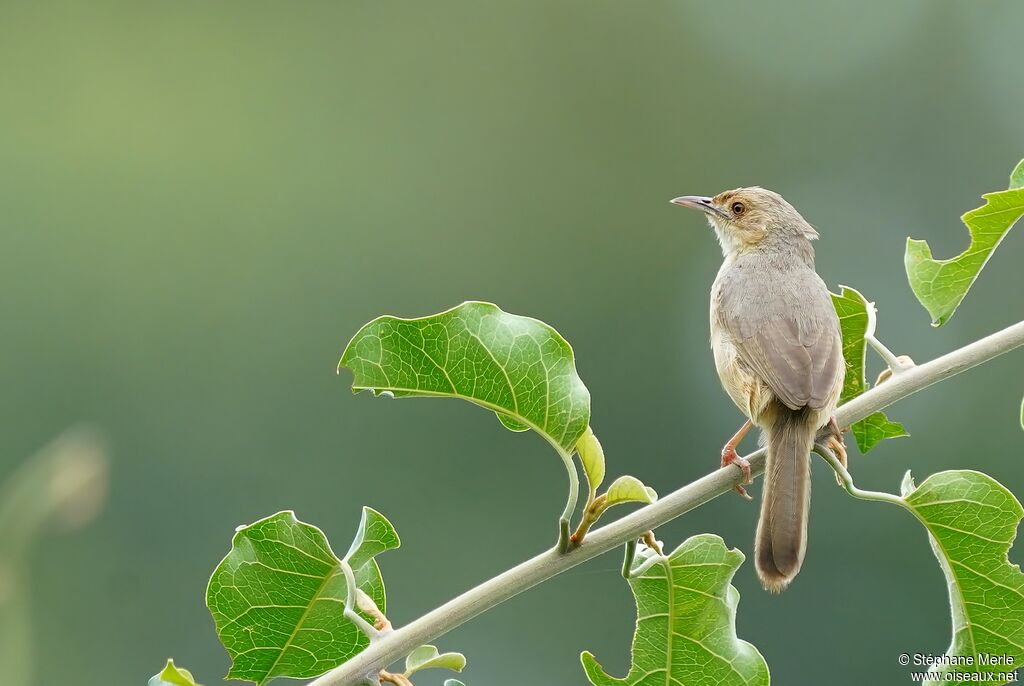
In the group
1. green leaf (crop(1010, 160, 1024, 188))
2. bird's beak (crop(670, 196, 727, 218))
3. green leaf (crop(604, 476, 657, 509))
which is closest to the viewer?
green leaf (crop(604, 476, 657, 509))

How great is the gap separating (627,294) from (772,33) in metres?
11.9

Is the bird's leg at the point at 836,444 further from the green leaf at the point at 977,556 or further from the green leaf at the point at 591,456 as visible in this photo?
the green leaf at the point at 591,456

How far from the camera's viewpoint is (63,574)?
13.1 m

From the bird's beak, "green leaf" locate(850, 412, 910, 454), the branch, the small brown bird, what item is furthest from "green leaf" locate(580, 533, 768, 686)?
the bird's beak

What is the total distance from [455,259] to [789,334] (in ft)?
47.0

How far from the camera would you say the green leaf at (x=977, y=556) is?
2412mm

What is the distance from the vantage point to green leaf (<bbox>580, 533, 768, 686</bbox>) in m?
2.31

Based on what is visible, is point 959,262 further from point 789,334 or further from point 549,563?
point 549,563

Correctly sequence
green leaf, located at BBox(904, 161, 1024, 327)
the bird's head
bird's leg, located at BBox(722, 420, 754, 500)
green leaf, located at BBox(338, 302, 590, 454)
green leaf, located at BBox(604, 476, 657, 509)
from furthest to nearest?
the bird's head, green leaf, located at BBox(904, 161, 1024, 327), bird's leg, located at BBox(722, 420, 754, 500), green leaf, located at BBox(338, 302, 590, 454), green leaf, located at BBox(604, 476, 657, 509)

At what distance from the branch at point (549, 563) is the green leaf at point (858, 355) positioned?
0.35 m

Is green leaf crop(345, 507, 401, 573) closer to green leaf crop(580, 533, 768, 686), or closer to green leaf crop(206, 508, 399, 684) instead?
green leaf crop(206, 508, 399, 684)

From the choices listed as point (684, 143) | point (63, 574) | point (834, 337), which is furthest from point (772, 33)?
point (834, 337)

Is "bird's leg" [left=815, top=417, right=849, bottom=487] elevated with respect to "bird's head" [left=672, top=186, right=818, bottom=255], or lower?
lower

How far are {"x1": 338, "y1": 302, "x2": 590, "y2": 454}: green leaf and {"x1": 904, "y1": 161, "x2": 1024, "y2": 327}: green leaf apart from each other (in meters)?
1.11
